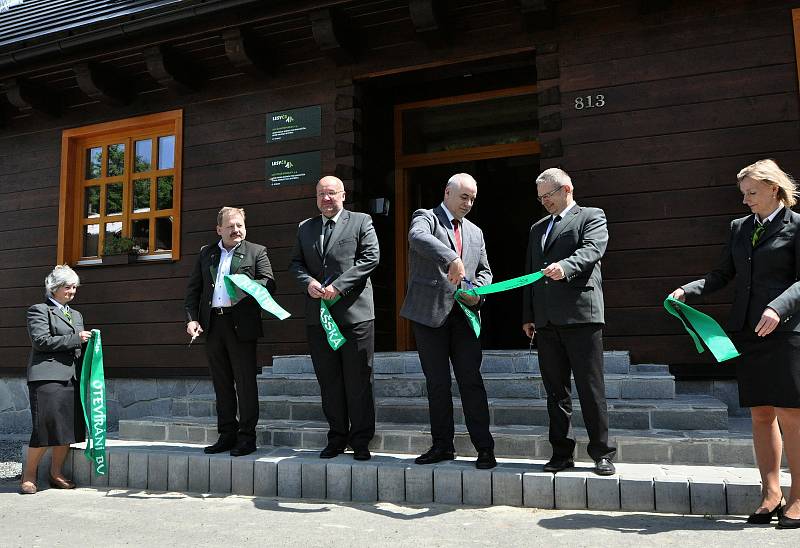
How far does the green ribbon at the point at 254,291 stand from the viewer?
4.04m

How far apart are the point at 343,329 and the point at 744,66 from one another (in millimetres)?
3708

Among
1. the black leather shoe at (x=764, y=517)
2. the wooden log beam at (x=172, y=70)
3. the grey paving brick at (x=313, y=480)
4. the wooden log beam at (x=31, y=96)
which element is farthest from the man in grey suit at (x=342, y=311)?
the wooden log beam at (x=31, y=96)

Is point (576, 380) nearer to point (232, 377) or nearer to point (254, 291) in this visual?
point (254, 291)

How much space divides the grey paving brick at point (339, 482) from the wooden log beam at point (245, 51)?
4.13 metres

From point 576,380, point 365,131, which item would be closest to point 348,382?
point 576,380

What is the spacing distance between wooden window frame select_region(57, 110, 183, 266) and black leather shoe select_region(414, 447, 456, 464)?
3.97 meters

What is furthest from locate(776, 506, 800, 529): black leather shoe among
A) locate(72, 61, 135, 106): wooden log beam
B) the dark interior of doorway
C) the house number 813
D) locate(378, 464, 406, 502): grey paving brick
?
locate(72, 61, 135, 106): wooden log beam

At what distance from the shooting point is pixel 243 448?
405 cm

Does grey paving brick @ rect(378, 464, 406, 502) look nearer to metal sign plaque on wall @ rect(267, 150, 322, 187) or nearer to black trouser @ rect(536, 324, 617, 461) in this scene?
black trouser @ rect(536, 324, 617, 461)

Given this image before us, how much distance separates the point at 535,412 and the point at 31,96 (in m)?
6.31

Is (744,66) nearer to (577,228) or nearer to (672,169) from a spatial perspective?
(672,169)

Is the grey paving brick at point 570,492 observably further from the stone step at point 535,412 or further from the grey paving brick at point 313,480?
→ the grey paving brick at point 313,480

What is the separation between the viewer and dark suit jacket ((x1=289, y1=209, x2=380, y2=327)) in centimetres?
398

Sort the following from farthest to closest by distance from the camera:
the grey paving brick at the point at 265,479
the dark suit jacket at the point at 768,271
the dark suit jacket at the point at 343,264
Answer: the dark suit jacket at the point at 343,264
the grey paving brick at the point at 265,479
the dark suit jacket at the point at 768,271
